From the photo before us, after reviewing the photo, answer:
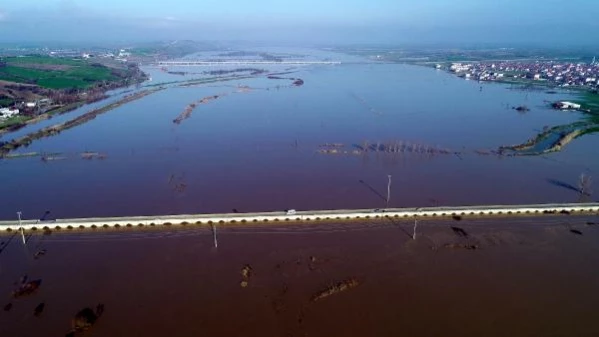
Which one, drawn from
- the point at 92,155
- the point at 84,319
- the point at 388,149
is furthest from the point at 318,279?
the point at 92,155

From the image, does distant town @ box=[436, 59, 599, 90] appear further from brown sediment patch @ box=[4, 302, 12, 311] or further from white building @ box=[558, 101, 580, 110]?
brown sediment patch @ box=[4, 302, 12, 311]

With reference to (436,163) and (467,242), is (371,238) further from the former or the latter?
(436,163)

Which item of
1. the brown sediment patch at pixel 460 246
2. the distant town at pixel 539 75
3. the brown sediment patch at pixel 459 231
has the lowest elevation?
the brown sediment patch at pixel 460 246

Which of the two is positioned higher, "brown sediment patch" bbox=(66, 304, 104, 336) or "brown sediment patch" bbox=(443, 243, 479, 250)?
"brown sediment patch" bbox=(443, 243, 479, 250)

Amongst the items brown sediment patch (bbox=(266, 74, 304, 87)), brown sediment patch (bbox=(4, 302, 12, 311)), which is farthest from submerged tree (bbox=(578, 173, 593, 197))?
brown sediment patch (bbox=(266, 74, 304, 87))

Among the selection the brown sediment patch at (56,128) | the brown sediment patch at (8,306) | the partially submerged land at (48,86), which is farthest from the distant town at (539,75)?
the brown sediment patch at (8,306)

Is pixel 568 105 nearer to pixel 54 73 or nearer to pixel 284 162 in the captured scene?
pixel 284 162

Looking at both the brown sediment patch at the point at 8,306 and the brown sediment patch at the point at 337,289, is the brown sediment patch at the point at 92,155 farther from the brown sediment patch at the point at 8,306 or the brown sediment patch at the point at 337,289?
the brown sediment patch at the point at 337,289
